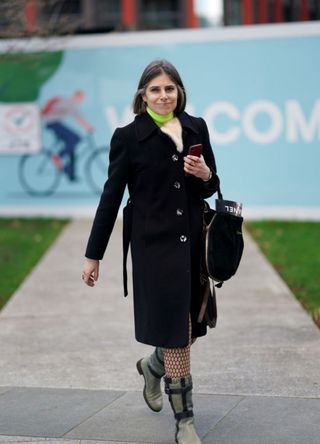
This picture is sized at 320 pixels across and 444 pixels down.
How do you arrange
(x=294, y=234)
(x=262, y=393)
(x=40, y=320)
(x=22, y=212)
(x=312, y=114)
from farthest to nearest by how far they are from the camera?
(x=22, y=212) → (x=312, y=114) → (x=294, y=234) → (x=40, y=320) → (x=262, y=393)

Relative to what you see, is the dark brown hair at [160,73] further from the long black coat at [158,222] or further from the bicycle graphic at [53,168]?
the bicycle graphic at [53,168]

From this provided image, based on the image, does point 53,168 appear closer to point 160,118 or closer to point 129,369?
point 129,369

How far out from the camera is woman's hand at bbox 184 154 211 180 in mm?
4770

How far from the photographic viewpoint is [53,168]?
14023 millimetres

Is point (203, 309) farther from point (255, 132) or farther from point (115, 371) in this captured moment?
point (255, 132)

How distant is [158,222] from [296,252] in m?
6.28

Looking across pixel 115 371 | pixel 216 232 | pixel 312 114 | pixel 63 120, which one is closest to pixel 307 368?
pixel 115 371

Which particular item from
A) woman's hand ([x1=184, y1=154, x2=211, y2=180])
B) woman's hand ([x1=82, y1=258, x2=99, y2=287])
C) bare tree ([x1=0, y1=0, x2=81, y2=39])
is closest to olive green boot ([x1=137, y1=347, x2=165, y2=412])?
woman's hand ([x1=82, y1=258, x2=99, y2=287])

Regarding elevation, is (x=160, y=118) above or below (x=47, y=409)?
above

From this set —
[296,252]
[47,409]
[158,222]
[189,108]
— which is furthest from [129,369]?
[189,108]

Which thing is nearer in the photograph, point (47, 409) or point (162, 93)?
point (162, 93)

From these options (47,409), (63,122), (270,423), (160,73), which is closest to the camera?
(160,73)

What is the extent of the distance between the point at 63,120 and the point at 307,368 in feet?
27.4

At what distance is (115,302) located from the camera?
8.77 metres
